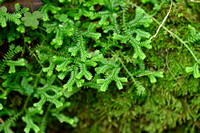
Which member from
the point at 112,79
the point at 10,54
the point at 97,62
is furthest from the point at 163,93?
the point at 10,54

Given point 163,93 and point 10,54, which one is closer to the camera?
point 10,54

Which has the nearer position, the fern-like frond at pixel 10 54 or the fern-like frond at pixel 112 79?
the fern-like frond at pixel 112 79

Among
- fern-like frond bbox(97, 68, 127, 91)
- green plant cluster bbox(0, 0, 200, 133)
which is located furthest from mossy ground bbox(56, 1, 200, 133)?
fern-like frond bbox(97, 68, 127, 91)

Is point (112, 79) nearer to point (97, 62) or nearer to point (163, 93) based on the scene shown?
point (97, 62)

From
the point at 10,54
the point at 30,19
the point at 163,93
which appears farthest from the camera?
the point at 163,93

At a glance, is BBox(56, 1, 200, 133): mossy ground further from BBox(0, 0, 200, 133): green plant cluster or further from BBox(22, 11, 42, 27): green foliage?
BBox(22, 11, 42, 27): green foliage

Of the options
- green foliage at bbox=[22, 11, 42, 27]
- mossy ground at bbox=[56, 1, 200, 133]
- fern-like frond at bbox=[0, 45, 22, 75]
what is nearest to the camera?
green foliage at bbox=[22, 11, 42, 27]

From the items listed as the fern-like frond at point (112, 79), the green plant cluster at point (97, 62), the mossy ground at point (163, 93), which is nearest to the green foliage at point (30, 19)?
the green plant cluster at point (97, 62)

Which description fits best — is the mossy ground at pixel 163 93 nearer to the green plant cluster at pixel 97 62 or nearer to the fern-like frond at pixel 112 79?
the green plant cluster at pixel 97 62

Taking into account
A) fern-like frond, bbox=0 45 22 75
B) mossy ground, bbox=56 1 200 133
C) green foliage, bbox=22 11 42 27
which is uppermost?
green foliage, bbox=22 11 42 27

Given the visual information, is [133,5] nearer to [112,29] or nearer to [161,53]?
[112,29]
